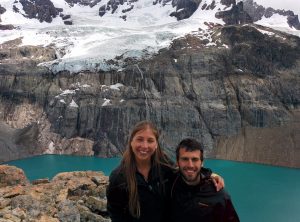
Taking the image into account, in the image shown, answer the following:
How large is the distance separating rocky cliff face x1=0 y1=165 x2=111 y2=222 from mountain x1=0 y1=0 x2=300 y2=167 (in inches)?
2313

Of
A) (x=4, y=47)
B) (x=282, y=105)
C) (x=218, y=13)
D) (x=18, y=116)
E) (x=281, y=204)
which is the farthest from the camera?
(x=218, y=13)

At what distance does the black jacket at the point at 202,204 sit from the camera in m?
4.59

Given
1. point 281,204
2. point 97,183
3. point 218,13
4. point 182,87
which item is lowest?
point 281,204

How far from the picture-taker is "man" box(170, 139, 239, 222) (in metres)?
4.60

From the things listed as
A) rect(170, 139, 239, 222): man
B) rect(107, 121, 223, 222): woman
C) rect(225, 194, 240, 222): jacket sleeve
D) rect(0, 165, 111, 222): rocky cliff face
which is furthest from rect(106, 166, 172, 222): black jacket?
rect(0, 165, 111, 222): rocky cliff face

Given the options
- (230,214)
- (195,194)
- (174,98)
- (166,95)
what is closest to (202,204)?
(195,194)

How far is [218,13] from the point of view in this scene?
132m

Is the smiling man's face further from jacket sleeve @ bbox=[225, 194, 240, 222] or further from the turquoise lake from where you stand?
the turquoise lake

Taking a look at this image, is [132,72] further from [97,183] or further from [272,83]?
[97,183]

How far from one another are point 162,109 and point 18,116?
2907 centimetres

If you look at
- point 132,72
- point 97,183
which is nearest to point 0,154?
point 132,72

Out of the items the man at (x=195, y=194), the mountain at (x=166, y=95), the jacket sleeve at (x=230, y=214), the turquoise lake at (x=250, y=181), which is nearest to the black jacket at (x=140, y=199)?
the man at (x=195, y=194)

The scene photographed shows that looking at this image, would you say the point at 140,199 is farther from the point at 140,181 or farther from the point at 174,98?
the point at 174,98

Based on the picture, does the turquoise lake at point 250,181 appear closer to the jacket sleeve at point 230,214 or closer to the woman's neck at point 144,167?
the woman's neck at point 144,167
